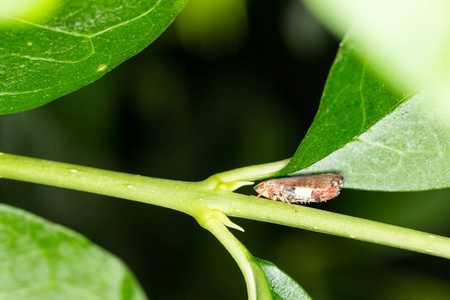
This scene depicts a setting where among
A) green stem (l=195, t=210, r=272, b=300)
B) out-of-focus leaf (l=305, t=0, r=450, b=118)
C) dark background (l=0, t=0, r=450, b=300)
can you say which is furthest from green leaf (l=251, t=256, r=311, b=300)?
dark background (l=0, t=0, r=450, b=300)

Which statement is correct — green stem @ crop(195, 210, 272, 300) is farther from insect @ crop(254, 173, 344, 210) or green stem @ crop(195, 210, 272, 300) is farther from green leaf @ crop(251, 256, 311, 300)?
insect @ crop(254, 173, 344, 210)

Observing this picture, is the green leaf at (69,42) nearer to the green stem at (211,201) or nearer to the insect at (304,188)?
the green stem at (211,201)

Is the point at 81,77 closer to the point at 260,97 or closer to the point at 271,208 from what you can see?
the point at 271,208

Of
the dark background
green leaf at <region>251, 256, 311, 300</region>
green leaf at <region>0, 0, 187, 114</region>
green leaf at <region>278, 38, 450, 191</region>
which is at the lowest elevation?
green leaf at <region>251, 256, 311, 300</region>

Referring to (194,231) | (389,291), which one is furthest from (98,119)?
(389,291)

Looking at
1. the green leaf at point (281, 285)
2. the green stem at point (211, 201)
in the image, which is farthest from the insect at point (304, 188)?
the green leaf at point (281, 285)

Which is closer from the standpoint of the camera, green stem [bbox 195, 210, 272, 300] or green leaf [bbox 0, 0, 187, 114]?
green leaf [bbox 0, 0, 187, 114]

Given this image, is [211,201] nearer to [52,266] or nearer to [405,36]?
[52,266]

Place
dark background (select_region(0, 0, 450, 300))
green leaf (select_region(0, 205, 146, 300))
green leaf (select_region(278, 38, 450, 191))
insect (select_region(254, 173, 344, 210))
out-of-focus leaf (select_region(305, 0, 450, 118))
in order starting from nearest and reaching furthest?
1. out-of-focus leaf (select_region(305, 0, 450, 118))
2. green leaf (select_region(0, 205, 146, 300))
3. green leaf (select_region(278, 38, 450, 191))
4. insect (select_region(254, 173, 344, 210))
5. dark background (select_region(0, 0, 450, 300))

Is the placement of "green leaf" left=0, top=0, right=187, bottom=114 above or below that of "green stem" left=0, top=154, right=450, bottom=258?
above
